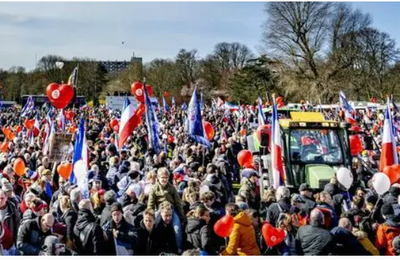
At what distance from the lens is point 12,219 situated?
7.00 metres

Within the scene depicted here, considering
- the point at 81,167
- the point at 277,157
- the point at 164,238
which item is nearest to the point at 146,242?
the point at 164,238

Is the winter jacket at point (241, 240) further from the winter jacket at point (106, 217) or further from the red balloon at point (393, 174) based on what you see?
the red balloon at point (393, 174)

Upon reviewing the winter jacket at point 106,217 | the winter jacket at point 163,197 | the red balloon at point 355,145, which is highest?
the red balloon at point 355,145

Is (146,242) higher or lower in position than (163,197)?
lower

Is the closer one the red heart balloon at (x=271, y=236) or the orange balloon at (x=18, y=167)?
the red heart balloon at (x=271, y=236)

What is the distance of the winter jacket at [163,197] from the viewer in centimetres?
744

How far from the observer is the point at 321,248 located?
588 cm

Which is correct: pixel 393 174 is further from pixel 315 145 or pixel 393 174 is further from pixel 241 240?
pixel 241 240

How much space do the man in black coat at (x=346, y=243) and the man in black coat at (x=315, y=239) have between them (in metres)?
0.18

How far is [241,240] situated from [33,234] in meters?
2.40

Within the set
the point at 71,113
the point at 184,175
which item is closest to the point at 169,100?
the point at 71,113

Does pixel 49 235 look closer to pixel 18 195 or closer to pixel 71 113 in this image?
pixel 18 195

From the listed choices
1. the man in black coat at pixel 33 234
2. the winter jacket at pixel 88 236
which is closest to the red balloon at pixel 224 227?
the winter jacket at pixel 88 236

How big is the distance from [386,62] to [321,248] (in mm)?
50690
